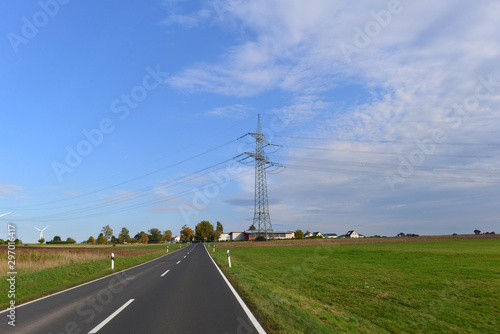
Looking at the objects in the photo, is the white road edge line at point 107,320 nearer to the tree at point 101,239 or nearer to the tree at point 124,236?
the tree at point 101,239

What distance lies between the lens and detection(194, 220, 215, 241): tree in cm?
15820

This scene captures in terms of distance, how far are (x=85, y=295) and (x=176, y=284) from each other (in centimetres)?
362

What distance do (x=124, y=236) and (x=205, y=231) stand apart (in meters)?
63.4

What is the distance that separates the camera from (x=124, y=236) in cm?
19212

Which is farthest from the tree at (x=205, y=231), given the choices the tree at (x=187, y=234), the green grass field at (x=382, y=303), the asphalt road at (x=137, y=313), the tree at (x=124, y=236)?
the asphalt road at (x=137, y=313)

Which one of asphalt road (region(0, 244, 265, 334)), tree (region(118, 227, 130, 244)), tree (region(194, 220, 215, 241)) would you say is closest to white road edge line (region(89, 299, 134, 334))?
asphalt road (region(0, 244, 265, 334))

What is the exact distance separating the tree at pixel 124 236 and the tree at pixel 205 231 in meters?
53.1

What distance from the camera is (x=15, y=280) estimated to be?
14555mm

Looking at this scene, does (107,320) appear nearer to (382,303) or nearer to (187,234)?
(382,303)

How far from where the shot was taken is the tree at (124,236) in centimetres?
19129

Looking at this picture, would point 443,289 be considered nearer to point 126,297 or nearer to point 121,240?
point 126,297

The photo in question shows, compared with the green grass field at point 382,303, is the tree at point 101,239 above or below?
below

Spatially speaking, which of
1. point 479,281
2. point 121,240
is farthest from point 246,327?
point 121,240

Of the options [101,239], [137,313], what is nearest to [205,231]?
[101,239]
